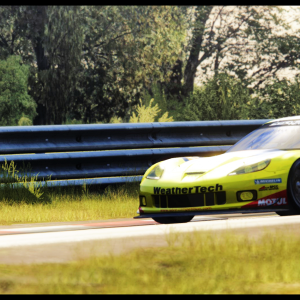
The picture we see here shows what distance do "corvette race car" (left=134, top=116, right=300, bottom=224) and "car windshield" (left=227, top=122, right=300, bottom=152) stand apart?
0.63ft

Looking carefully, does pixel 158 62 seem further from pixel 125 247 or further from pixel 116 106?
pixel 125 247

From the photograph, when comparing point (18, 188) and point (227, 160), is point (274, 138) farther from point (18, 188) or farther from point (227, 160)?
point (18, 188)

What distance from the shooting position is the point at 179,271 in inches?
170

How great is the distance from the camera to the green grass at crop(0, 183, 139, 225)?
297 inches

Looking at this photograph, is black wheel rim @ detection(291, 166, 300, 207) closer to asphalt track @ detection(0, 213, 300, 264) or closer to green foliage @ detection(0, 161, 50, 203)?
asphalt track @ detection(0, 213, 300, 264)

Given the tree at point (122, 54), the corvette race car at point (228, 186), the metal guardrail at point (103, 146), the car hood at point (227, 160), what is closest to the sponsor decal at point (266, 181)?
the corvette race car at point (228, 186)

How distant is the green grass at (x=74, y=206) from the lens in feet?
24.8

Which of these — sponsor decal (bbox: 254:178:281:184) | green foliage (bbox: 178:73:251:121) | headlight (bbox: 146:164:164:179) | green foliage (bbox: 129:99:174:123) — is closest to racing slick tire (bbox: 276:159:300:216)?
sponsor decal (bbox: 254:178:281:184)

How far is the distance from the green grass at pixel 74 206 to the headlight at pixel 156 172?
2.91 ft

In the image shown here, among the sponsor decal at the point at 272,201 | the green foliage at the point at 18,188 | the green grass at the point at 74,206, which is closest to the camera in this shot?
the sponsor decal at the point at 272,201

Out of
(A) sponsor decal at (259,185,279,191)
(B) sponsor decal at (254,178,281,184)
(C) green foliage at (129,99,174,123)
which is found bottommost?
(A) sponsor decal at (259,185,279,191)

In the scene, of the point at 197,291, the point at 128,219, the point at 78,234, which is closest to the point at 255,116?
the point at 128,219

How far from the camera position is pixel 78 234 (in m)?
5.81

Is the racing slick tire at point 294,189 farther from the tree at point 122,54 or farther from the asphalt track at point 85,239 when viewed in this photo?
the tree at point 122,54
